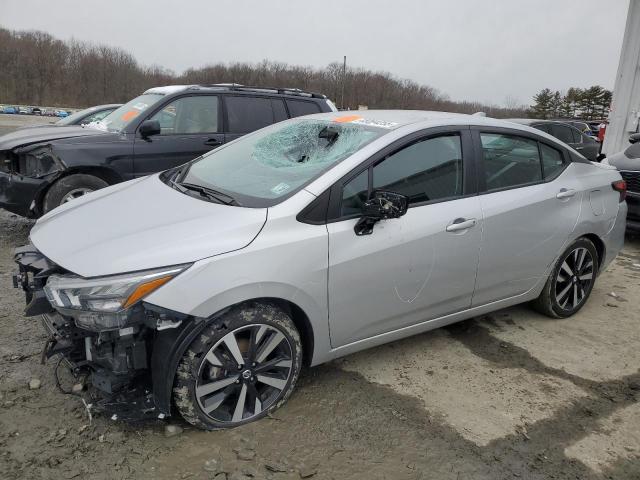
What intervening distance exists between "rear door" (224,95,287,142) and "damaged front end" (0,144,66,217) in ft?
6.64

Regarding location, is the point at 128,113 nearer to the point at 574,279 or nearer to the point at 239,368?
the point at 239,368

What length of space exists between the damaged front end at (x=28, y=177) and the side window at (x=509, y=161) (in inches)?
169

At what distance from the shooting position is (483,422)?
2748mm

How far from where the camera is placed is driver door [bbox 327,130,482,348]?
2.73 meters

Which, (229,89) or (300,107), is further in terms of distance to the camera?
(300,107)

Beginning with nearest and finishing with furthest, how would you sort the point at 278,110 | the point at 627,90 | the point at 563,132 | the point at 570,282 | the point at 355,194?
the point at 355,194 < the point at 570,282 < the point at 278,110 < the point at 627,90 < the point at 563,132

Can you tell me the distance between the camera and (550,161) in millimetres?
3838

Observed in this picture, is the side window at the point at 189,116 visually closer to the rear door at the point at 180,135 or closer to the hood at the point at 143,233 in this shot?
the rear door at the point at 180,135

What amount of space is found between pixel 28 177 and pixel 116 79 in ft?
260

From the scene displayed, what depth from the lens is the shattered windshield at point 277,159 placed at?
2.84 m

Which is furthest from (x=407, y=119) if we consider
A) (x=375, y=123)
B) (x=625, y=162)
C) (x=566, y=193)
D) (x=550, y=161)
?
(x=625, y=162)

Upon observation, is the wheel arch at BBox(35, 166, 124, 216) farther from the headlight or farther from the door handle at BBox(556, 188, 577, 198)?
the door handle at BBox(556, 188, 577, 198)

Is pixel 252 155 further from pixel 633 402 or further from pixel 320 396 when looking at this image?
pixel 633 402

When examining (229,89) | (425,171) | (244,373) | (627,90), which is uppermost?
(627,90)
